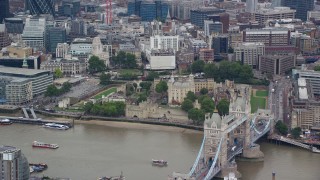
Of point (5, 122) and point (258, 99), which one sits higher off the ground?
point (258, 99)

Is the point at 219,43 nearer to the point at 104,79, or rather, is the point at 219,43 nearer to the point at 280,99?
the point at 104,79

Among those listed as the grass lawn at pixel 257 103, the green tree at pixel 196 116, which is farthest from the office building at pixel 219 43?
the green tree at pixel 196 116

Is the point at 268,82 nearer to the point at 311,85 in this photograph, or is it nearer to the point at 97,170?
the point at 311,85

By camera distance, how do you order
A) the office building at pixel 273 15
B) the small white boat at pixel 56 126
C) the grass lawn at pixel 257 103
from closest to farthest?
the small white boat at pixel 56 126 → the grass lawn at pixel 257 103 → the office building at pixel 273 15

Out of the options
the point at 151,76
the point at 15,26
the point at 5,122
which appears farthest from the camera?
the point at 15,26

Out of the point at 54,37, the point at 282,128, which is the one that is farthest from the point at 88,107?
the point at 54,37

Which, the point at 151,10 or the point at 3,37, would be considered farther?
the point at 151,10

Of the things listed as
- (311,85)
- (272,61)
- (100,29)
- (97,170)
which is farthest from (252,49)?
(97,170)

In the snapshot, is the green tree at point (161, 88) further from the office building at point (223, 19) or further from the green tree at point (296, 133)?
the office building at point (223, 19)
